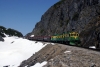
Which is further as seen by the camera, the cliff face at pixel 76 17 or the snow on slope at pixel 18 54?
the cliff face at pixel 76 17

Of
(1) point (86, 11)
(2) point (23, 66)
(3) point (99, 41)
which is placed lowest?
(2) point (23, 66)

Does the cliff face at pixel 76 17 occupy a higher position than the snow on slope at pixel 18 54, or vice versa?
the cliff face at pixel 76 17

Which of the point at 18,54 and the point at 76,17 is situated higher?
the point at 76,17

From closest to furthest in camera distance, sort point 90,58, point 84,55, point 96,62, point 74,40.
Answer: point 96,62, point 90,58, point 84,55, point 74,40

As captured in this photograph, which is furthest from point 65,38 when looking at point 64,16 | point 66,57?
point 64,16

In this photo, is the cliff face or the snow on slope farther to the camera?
the cliff face

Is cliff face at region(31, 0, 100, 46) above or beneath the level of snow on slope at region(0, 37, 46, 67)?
above

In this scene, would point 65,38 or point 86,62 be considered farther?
point 65,38

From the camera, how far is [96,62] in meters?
19.1

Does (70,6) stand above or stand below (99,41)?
above

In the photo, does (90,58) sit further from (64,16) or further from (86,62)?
(64,16)

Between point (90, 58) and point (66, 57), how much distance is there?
2734mm

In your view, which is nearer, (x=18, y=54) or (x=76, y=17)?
(x=18, y=54)

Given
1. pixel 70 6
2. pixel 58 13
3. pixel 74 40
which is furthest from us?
pixel 58 13
